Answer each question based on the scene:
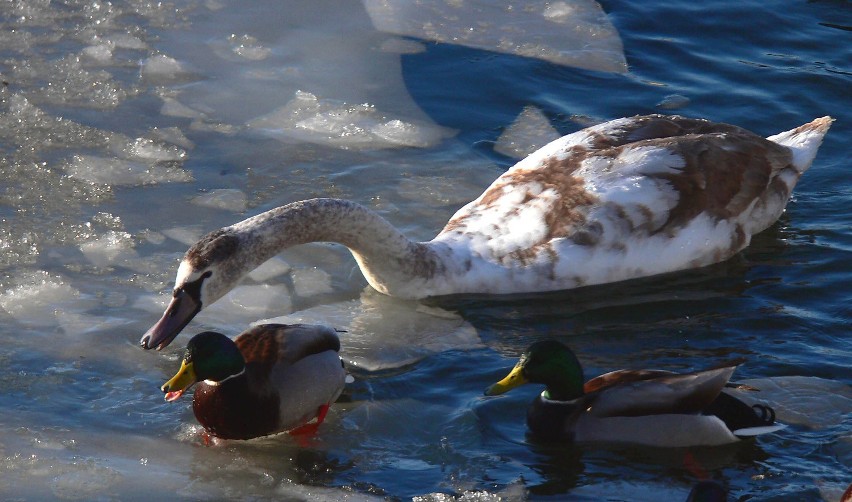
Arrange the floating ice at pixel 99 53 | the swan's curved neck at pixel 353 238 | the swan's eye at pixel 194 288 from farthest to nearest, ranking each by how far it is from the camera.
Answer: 1. the floating ice at pixel 99 53
2. the swan's curved neck at pixel 353 238
3. the swan's eye at pixel 194 288

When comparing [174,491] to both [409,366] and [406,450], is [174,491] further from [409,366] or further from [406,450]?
[409,366]

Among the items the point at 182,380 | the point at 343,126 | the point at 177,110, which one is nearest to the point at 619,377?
the point at 182,380

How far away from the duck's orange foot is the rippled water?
0.07 meters

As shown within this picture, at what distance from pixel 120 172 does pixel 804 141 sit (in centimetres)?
479

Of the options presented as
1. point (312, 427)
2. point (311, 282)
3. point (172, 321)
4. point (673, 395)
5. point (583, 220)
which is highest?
point (583, 220)

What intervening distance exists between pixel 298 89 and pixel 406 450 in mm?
4755

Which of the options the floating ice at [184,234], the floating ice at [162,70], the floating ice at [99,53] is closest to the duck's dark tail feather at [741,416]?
the floating ice at [184,234]

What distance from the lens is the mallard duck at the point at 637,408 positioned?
6195 millimetres

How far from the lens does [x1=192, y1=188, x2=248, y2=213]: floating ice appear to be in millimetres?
8547

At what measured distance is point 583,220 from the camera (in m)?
8.00

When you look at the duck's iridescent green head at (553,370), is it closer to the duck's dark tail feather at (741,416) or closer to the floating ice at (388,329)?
the duck's dark tail feather at (741,416)

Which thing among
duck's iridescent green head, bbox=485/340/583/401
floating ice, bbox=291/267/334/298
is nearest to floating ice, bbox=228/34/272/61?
floating ice, bbox=291/267/334/298

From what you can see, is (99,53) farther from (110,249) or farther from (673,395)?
(673,395)

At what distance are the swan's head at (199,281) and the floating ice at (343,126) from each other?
2622mm
